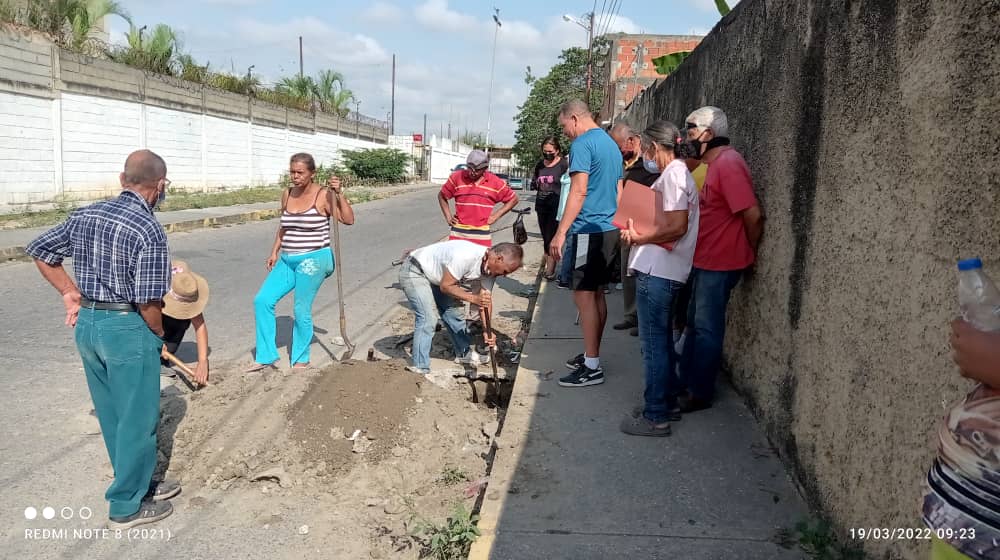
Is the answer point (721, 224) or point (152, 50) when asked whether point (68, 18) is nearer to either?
point (152, 50)

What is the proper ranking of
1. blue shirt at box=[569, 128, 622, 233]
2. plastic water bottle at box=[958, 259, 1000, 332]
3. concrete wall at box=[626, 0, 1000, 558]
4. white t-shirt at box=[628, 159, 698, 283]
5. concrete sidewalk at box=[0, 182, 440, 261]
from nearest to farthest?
plastic water bottle at box=[958, 259, 1000, 332] < concrete wall at box=[626, 0, 1000, 558] < white t-shirt at box=[628, 159, 698, 283] < blue shirt at box=[569, 128, 622, 233] < concrete sidewalk at box=[0, 182, 440, 261]

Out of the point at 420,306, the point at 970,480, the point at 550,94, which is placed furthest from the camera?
the point at 550,94

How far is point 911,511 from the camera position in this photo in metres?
2.16

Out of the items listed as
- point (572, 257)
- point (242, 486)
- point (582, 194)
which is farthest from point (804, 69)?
point (242, 486)

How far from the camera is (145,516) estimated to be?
3.29 metres

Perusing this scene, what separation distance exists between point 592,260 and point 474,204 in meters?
2.01

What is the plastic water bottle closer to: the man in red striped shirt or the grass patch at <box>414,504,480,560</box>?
the grass patch at <box>414,504,480,560</box>

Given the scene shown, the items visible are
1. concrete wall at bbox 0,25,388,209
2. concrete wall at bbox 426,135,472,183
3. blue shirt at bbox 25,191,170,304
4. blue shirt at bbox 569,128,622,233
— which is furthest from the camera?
concrete wall at bbox 426,135,472,183

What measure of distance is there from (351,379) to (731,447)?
92.6 inches

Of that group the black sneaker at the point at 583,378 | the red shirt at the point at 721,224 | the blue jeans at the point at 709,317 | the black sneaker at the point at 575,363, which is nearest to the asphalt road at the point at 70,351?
the black sneaker at the point at 575,363

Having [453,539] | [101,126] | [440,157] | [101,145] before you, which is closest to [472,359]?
[453,539]

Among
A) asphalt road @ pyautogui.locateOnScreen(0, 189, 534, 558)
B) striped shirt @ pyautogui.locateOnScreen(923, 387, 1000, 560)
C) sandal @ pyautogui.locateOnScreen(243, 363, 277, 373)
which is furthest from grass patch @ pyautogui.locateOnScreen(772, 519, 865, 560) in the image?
sandal @ pyautogui.locateOnScreen(243, 363, 277, 373)

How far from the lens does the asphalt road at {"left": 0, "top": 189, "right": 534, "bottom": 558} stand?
346 cm

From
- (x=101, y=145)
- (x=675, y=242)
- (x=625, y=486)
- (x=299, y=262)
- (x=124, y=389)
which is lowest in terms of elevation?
(x=625, y=486)
